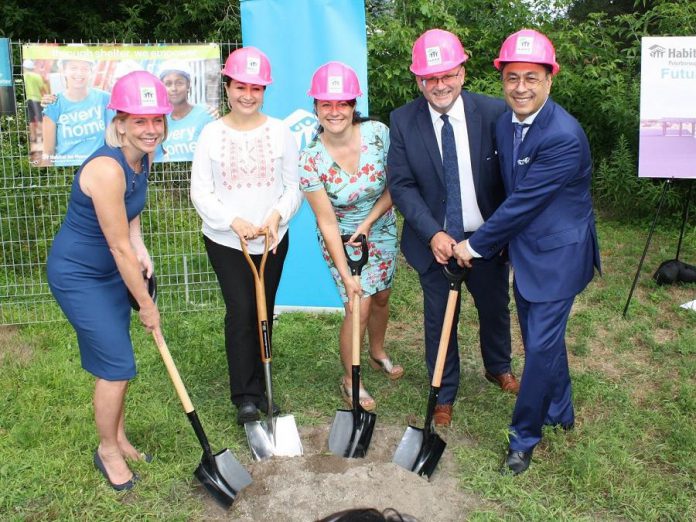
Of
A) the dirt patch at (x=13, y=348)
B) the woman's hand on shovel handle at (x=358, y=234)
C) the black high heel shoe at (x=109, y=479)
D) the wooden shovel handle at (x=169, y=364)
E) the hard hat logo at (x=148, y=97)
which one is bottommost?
the black high heel shoe at (x=109, y=479)

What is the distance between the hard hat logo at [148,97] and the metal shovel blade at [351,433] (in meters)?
1.78

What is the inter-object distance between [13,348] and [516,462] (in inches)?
139

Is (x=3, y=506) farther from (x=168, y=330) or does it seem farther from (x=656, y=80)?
(x=656, y=80)

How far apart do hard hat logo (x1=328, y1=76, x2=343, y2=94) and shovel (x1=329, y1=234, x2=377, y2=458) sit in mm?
792

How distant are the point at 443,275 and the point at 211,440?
1.49 metres

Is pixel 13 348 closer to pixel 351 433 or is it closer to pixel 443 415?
pixel 351 433

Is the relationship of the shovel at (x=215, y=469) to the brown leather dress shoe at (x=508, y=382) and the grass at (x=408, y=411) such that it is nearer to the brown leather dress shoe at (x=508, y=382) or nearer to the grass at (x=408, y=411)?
the grass at (x=408, y=411)

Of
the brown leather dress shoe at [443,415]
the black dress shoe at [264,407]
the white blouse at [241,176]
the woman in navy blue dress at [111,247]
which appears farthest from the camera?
the black dress shoe at [264,407]

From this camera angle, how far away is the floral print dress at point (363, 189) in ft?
12.3

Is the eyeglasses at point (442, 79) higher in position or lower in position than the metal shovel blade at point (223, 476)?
higher

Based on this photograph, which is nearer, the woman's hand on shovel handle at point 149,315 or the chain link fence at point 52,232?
the woman's hand on shovel handle at point 149,315

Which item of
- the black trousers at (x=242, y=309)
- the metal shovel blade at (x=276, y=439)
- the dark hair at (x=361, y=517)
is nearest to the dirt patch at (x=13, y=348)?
the black trousers at (x=242, y=309)

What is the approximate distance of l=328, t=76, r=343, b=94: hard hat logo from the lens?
138 inches

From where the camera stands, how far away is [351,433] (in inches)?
146
